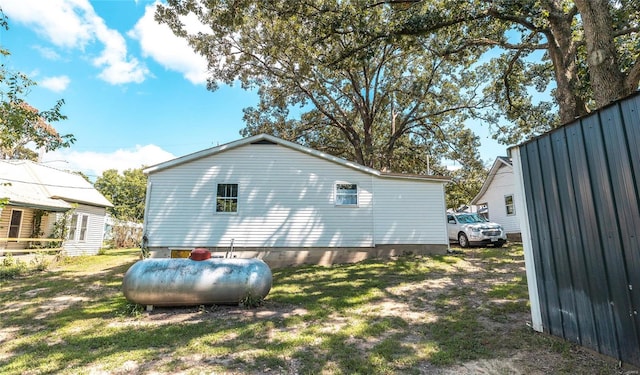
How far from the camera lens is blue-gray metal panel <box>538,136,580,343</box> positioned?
151 inches

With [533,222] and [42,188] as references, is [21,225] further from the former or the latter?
[533,222]

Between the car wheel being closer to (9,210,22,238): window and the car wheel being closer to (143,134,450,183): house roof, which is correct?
(143,134,450,183): house roof

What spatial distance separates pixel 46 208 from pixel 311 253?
1247 centimetres

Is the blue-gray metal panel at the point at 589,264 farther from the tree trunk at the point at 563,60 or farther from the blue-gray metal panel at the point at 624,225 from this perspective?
the tree trunk at the point at 563,60

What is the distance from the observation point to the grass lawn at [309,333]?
389 centimetres

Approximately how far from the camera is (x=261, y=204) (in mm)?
12484

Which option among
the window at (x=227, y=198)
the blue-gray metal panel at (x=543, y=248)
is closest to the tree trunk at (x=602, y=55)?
the blue-gray metal panel at (x=543, y=248)

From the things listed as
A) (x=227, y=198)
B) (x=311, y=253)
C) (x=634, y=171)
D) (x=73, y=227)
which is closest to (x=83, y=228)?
(x=73, y=227)

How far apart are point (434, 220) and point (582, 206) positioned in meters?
9.83

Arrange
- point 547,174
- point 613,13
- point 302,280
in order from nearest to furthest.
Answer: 1. point 547,174
2. point 613,13
3. point 302,280

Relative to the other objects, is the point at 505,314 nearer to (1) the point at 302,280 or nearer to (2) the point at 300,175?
(1) the point at 302,280

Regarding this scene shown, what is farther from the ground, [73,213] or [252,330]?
[73,213]

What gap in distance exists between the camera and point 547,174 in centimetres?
417

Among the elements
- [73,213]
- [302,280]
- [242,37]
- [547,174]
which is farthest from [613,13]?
[73,213]
